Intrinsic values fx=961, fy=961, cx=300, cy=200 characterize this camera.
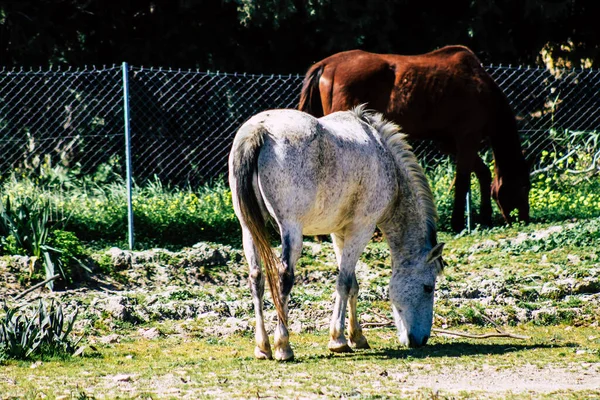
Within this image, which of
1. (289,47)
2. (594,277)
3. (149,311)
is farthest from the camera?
(289,47)

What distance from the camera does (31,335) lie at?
21.2ft

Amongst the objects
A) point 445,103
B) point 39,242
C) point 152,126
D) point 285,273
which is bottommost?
point 39,242

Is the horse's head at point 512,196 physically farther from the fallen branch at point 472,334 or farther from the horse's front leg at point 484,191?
the fallen branch at point 472,334

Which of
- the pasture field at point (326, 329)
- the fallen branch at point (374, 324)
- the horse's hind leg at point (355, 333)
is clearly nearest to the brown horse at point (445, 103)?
the pasture field at point (326, 329)

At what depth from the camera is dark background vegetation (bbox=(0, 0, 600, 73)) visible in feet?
44.6

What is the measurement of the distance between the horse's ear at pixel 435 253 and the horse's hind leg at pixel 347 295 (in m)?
0.49

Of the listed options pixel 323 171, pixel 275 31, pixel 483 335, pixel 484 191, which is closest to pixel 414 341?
pixel 483 335

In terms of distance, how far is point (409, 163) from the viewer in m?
7.11

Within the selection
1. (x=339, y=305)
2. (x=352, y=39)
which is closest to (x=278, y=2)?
(x=352, y=39)

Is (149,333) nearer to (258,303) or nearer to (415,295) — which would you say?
(258,303)

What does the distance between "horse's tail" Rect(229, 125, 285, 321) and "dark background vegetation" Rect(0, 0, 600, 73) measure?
7266 millimetres

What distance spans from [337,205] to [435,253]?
88 centimetres

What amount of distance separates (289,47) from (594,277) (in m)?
7.24

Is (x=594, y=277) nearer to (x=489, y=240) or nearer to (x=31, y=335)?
(x=489, y=240)
